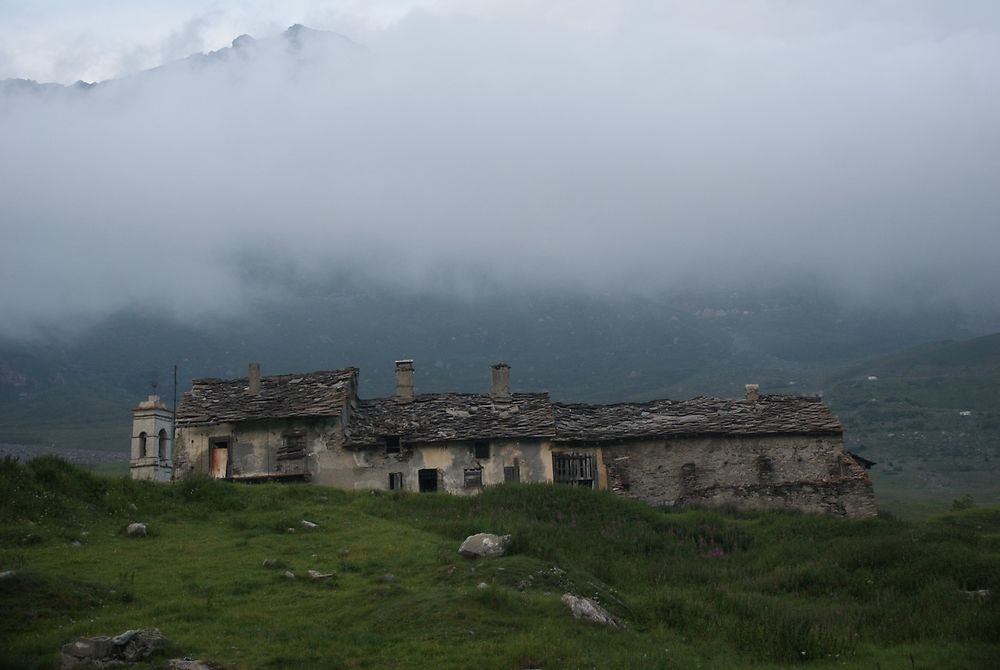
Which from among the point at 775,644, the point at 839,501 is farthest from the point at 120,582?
the point at 839,501

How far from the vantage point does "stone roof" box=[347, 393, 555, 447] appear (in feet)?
149

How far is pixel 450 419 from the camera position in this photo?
46938 mm

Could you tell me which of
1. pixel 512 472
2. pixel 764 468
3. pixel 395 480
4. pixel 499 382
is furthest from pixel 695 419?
pixel 395 480

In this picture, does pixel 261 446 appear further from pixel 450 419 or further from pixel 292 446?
pixel 450 419

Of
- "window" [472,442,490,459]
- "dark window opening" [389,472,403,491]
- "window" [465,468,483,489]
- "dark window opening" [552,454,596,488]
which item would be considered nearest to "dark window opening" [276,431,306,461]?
"dark window opening" [389,472,403,491]

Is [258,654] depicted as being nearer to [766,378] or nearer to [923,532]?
[923,532]

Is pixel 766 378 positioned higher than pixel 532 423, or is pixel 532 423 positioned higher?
pixel 766 378

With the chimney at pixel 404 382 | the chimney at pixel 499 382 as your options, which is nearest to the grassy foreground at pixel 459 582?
the chimney at pixel 499 382

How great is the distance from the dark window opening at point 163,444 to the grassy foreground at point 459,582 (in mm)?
9102

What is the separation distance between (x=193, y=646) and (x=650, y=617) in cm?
910

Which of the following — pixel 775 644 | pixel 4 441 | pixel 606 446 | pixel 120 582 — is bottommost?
pixel 775 644

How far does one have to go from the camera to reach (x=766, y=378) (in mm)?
189125

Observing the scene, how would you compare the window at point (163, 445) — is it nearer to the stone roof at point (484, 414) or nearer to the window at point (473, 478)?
the stone roof at point (484, 414)

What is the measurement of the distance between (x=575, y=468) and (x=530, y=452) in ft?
7.76
